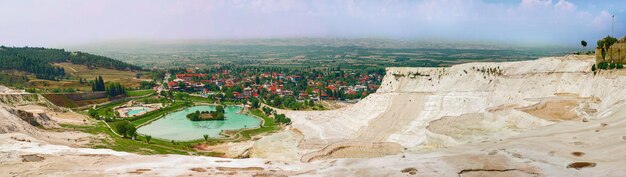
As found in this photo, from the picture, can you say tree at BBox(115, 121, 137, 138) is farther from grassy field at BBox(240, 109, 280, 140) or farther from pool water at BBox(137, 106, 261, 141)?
grassy field at BBox(240, 109, 280, 140)

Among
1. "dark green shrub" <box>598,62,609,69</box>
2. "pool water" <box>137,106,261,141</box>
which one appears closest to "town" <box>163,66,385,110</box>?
"pool water" <box>137,106,261,141</box>

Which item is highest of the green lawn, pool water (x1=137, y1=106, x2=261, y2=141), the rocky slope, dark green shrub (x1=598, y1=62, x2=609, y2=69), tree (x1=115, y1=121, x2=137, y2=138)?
dark green shrub (x1=598, y1=62, x2=609, y2=69)

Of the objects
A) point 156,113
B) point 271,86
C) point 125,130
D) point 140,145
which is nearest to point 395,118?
point 140,145

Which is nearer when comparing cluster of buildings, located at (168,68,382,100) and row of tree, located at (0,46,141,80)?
cluster of buildings, located at (168,68,382,100)

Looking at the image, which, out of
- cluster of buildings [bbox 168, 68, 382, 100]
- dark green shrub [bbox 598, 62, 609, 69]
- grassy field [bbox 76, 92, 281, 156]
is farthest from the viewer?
cluster of buildings [bbox 168, 68, 382, 100]

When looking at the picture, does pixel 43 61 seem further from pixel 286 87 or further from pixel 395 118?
pixel 395 118

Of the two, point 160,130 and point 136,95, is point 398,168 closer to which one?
point 160,130

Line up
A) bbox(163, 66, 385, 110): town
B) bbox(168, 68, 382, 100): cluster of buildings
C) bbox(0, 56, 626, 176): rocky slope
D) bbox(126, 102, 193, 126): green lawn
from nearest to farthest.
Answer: bbox(0, 56, 626, 176): rocky slope < bbox(126, 102, 193, 126): green lawn < bbox(163, 66, 385, 110): town < bbox(168, 68, 382, 100): cluster of buildings

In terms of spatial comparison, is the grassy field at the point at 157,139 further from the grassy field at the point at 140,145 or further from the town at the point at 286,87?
the town at the point at 286,87

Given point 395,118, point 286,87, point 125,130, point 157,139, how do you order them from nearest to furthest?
point 395,118
point 125,130
point 157,139
point 286,87
